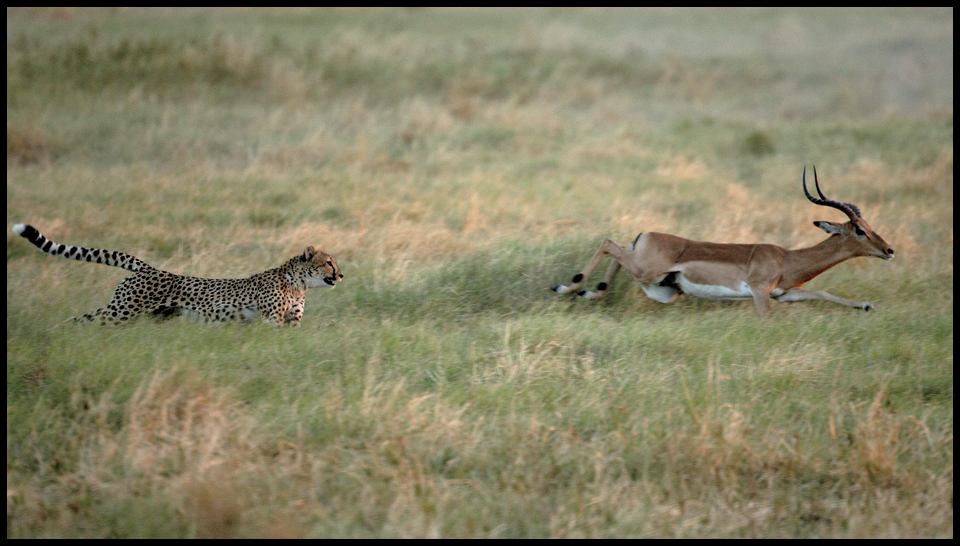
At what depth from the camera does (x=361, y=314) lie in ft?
22.6

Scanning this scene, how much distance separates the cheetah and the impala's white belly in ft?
9.40

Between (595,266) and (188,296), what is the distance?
122 inches

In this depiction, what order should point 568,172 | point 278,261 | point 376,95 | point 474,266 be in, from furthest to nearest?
point 376,95, point 568,172, point 278,261, point 474,266

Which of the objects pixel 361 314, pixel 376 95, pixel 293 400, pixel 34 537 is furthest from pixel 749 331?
pixel 376 95

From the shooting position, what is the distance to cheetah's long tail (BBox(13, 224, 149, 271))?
6.05 metres

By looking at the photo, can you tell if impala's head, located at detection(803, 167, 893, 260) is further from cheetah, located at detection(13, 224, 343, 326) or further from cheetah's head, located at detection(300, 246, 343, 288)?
cheetah, located at detection(13, 224, 343, 326)

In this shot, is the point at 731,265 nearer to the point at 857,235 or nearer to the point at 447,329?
the point at 857,235

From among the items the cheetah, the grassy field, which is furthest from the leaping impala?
the cheetah

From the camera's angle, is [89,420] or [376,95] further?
[376,95]

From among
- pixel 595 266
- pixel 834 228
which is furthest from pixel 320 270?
pixel 834 228
